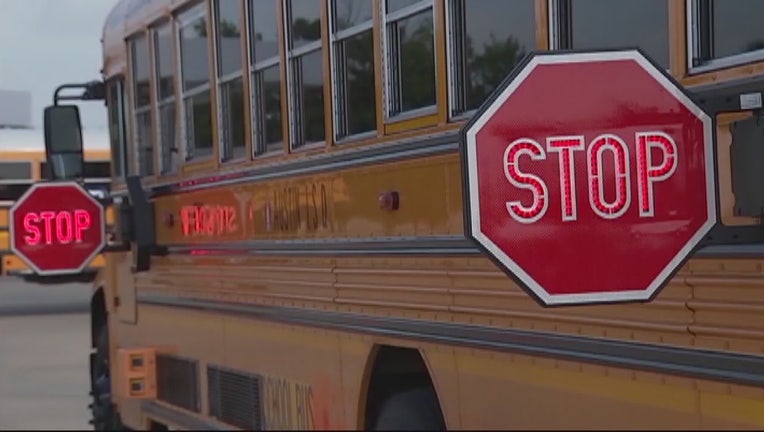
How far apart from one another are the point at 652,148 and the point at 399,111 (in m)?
2.06

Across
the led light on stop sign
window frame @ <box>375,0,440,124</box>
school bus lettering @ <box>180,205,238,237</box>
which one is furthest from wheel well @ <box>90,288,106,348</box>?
window frame @ <box>375,0,440,124</box>

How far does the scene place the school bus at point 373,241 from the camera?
10.1 ft

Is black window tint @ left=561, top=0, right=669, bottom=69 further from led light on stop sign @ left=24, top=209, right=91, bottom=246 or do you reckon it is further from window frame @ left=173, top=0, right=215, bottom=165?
led light on stop sign @ left=24, top=209, right=91, bottom=246

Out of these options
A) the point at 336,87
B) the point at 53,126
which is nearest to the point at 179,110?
the point at 53,126

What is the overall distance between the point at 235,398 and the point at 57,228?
1099 millimetres

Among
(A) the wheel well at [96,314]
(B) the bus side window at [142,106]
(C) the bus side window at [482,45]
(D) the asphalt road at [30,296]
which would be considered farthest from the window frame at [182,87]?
(C) the bus side window at [482,45]

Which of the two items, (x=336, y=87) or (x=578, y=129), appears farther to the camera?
(x=336, y=87)

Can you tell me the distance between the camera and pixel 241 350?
5898 millimetres

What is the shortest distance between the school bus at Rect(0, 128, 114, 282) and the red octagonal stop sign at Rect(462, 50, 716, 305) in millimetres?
3055

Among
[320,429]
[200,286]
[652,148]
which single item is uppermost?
[652,148]

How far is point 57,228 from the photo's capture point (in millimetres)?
6430

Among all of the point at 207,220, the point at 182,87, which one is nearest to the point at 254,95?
the point at 207,220

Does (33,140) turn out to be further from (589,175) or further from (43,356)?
(589,175)

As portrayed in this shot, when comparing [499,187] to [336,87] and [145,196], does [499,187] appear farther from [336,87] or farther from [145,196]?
[145,196]
